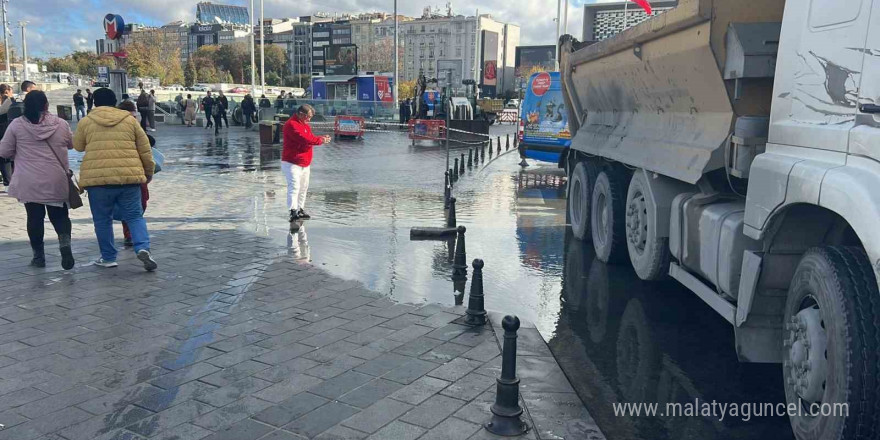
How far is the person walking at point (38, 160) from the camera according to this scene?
6941mm

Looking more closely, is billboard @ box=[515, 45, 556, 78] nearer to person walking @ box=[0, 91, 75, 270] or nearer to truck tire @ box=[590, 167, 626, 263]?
truck tire @ box=[590, 167, 626, 263]

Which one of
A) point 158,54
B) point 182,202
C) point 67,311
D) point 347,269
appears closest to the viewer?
point 67,311

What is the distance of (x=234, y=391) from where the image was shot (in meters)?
4.35

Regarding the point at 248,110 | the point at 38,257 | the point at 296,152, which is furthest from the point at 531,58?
the point at 38,257

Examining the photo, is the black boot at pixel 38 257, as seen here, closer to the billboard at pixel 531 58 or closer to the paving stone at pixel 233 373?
the paving stone at pixel 233 373

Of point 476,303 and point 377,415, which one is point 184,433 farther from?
point 476,303

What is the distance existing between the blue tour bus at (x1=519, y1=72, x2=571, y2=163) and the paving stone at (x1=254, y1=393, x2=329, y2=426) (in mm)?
14508

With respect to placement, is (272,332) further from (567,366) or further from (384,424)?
(567,366)

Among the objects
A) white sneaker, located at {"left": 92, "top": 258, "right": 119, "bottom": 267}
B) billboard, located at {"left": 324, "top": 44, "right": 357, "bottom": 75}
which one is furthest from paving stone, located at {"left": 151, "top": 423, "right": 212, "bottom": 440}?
billboard, located at {"left": 324, "top": 44, "right": 357, "bottom": 75}

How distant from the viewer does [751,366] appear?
16.6ft

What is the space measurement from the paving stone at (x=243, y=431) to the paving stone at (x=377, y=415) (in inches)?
18.0

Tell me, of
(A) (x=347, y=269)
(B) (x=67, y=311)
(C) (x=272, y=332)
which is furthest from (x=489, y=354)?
(B) (x=67, y=311)

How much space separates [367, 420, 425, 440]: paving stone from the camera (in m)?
3.75

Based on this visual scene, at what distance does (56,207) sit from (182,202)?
4985mm
